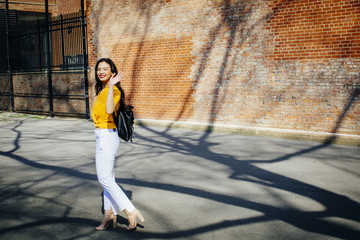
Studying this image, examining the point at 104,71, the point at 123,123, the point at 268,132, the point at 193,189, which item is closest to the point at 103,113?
the point at 123,123

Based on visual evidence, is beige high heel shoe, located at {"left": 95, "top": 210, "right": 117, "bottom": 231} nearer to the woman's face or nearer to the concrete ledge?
the woman's face

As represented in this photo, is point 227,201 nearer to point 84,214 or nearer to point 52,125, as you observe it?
point 84,214

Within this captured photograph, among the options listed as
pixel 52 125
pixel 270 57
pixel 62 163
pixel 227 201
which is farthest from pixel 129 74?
pixel 227 201

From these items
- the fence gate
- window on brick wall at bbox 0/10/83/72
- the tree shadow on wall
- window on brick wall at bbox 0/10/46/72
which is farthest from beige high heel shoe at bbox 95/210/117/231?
window on brick wall at bbox 0/10/46/72

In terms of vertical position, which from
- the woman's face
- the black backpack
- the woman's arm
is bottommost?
the black backpack

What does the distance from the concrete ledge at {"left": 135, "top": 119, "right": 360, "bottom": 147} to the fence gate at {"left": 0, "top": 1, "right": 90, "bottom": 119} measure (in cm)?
401

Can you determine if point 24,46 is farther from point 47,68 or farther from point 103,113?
point 103,113

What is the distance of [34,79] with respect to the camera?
14695 mm

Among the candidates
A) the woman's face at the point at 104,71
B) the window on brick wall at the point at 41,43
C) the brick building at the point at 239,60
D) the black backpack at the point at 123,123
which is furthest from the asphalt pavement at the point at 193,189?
the window on brick wall at the point at 41,43

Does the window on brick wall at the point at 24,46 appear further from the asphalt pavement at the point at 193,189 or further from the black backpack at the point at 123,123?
the black backpack at the point at 123,123

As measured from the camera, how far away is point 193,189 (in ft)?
14.7

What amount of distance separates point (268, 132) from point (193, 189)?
16.2 ft

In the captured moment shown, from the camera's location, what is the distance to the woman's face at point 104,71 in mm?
3232

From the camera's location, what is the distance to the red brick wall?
7875 mm
